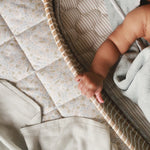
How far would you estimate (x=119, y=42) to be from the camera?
64 cm

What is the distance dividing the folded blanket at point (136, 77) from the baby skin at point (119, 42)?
3 centimetres

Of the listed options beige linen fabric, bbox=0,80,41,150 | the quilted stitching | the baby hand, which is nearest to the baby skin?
the baby hand

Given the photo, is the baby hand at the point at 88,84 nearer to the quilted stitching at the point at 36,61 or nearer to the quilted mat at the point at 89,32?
the quilted mat at the point at 89,32

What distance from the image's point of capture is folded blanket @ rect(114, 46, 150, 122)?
0.56m

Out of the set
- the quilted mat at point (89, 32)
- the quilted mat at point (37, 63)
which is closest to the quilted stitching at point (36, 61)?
the quilted mat at point (37, 63)

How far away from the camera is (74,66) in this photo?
1.86 feet

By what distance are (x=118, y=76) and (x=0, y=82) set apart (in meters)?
0.51

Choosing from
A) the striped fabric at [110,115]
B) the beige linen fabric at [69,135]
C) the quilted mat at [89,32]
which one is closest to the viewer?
the striped fabric at [110,115]

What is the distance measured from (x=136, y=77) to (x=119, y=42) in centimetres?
13

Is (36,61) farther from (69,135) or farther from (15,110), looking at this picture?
(69,135)

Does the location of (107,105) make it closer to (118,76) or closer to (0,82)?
(118,76)

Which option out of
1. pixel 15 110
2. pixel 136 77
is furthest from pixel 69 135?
pixel 136 77

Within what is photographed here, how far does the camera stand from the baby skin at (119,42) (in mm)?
601

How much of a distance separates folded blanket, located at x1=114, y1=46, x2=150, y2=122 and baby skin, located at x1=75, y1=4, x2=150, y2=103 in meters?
0.03
